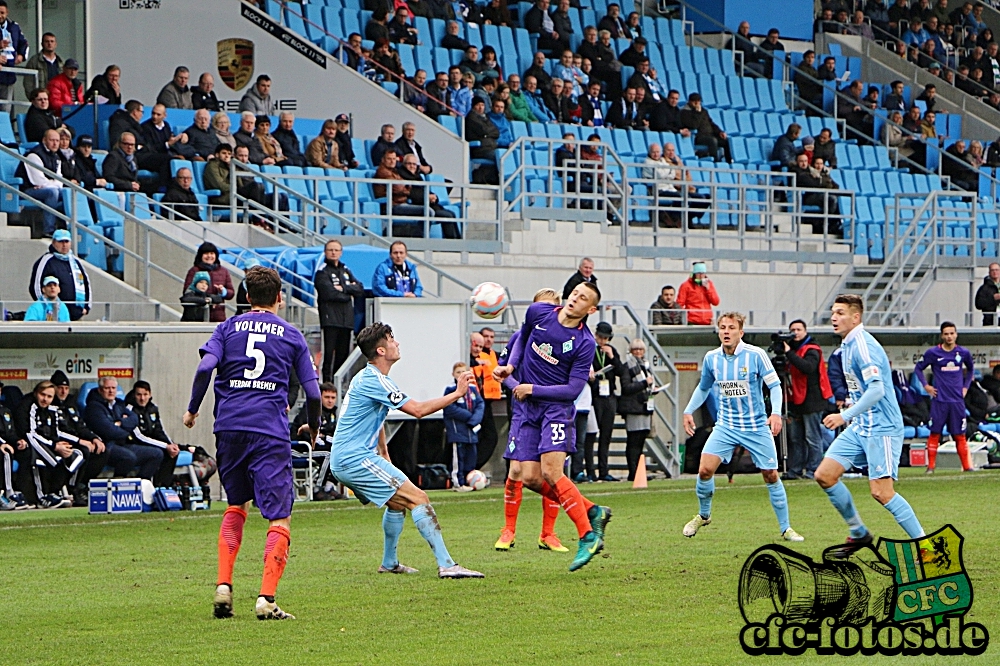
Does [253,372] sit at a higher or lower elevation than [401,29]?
lower

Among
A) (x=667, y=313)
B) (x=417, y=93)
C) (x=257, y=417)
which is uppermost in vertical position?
(x=417, y=93)

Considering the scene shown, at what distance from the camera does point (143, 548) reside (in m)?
13.6

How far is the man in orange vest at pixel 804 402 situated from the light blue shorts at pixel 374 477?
11.4 meters

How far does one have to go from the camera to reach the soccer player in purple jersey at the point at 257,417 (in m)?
9.20

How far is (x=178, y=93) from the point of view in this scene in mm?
24547

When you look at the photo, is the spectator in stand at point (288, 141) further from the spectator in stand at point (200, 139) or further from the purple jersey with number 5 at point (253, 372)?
the purple jersey with number 5 at point (253, 372)

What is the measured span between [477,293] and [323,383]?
3784 millimetres

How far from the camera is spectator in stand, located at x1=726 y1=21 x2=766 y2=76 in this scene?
1348 inches

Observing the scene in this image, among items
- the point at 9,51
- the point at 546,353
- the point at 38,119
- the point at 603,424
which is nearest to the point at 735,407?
the point at 546,353

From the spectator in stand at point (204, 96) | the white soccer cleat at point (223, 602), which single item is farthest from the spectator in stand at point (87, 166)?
the white soccer cleat at point (223, 602)

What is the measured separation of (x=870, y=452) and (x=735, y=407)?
2.25m

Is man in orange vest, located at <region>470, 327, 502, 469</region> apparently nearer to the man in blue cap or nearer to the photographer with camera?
the photographer with camera

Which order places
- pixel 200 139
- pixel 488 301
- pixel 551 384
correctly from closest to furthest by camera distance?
pixel 551 384 < pixel 488 301 < pixel 200 139

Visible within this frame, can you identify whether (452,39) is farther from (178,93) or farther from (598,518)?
(598,518)
